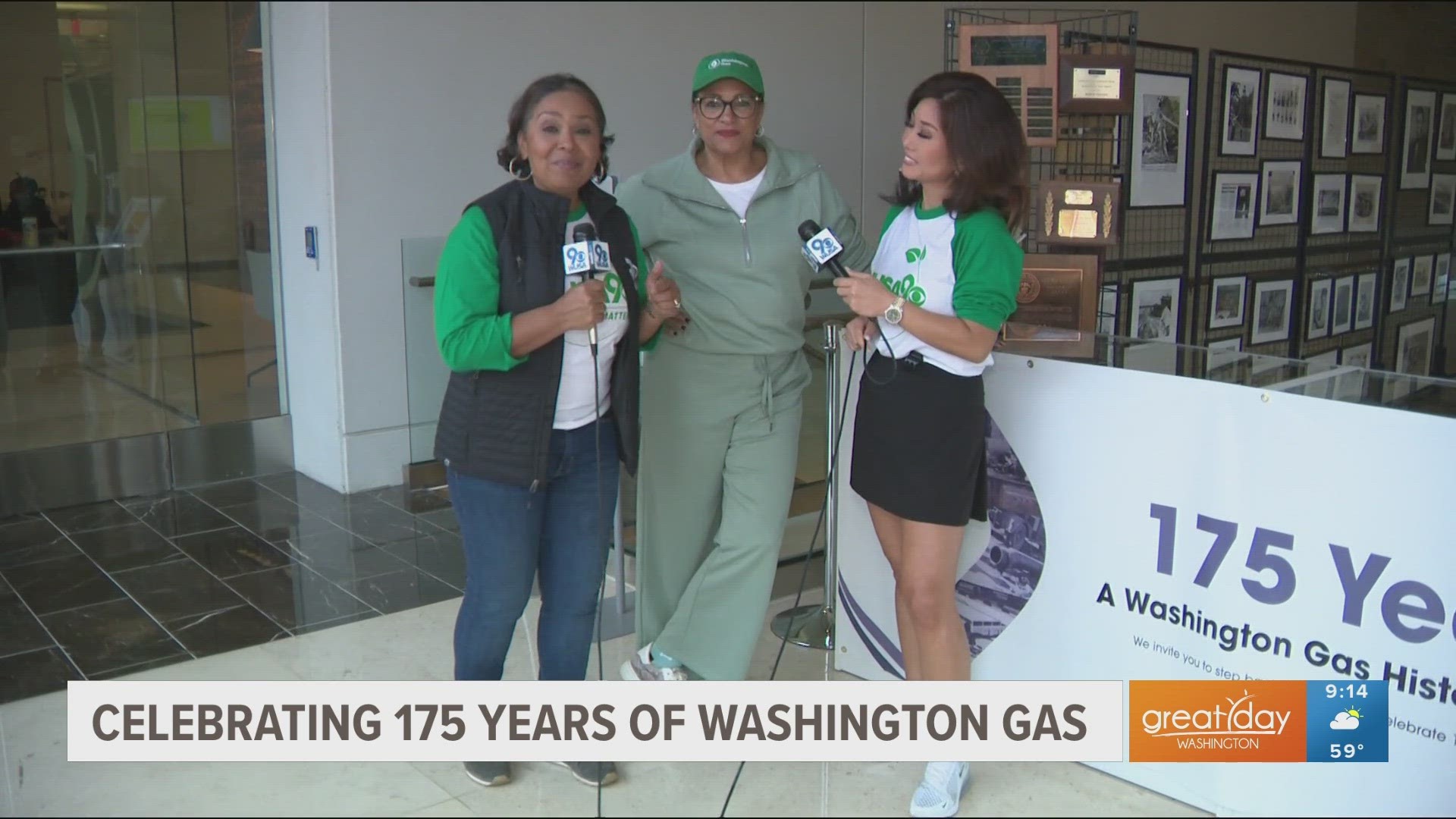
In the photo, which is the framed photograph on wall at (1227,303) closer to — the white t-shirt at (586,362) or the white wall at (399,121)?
the white wall at (399,121)

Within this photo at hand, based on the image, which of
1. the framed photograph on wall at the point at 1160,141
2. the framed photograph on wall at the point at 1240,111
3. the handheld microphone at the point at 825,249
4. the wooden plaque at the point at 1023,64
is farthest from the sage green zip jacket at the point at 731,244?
the framed photograph on wall at the point at 1240,111

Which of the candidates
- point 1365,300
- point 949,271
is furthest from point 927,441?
point 1365,300

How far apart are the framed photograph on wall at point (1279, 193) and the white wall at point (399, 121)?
7.99 ft

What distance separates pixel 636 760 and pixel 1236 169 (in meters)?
3.85

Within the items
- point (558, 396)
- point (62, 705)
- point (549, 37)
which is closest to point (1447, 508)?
point (558, 396)

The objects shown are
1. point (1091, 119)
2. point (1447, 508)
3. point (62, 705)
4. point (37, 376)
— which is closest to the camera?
point (1447, 508)

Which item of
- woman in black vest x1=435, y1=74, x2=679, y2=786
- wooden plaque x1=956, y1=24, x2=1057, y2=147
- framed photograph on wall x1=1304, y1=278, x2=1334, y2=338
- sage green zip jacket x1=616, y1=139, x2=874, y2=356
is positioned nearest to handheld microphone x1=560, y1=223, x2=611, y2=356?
woman in black vest x1=435, y1=74, x2=679, y2=786

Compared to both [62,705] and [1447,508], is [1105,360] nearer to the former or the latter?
[1447,508]

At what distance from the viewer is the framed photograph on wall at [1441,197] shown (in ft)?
19.7

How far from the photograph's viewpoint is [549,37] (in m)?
5.46

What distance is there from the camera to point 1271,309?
5.58m

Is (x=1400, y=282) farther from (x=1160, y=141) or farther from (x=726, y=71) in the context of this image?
(x=726, y=71)

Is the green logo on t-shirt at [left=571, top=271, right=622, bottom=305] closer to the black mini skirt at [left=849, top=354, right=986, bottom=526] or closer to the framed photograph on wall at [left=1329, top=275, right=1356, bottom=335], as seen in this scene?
the black mini skirt at [left=849, top=354, right=986, bottom=526]

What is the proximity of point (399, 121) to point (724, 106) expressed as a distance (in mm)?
2781
